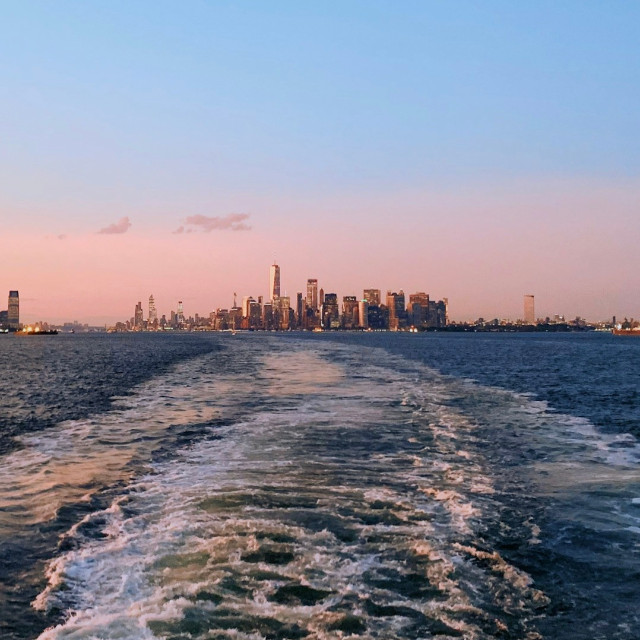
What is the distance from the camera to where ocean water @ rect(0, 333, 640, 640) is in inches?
352

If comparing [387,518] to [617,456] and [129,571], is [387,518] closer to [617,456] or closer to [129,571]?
[129,571]

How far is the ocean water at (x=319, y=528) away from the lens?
8953 mm

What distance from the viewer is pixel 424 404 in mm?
34312

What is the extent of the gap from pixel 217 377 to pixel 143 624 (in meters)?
45.9

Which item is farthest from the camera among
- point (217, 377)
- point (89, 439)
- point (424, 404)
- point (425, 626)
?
point (217, 377)

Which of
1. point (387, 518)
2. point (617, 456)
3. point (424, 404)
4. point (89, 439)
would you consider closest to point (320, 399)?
point (424, 404)

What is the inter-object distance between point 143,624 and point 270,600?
6.13ft

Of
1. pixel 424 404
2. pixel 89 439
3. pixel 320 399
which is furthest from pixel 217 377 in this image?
pixel 89 439

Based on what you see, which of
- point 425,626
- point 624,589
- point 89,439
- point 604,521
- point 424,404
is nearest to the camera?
point 425,626

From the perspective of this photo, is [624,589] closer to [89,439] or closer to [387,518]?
[387,518]

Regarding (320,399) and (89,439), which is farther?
(320,399)

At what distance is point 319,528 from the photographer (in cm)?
1265

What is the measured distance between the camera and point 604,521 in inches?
532

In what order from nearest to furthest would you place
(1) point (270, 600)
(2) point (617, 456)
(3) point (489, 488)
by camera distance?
1. (1) point (270, 600)
2. (3) point (489, 488)
3. (2) point (617, 456)
